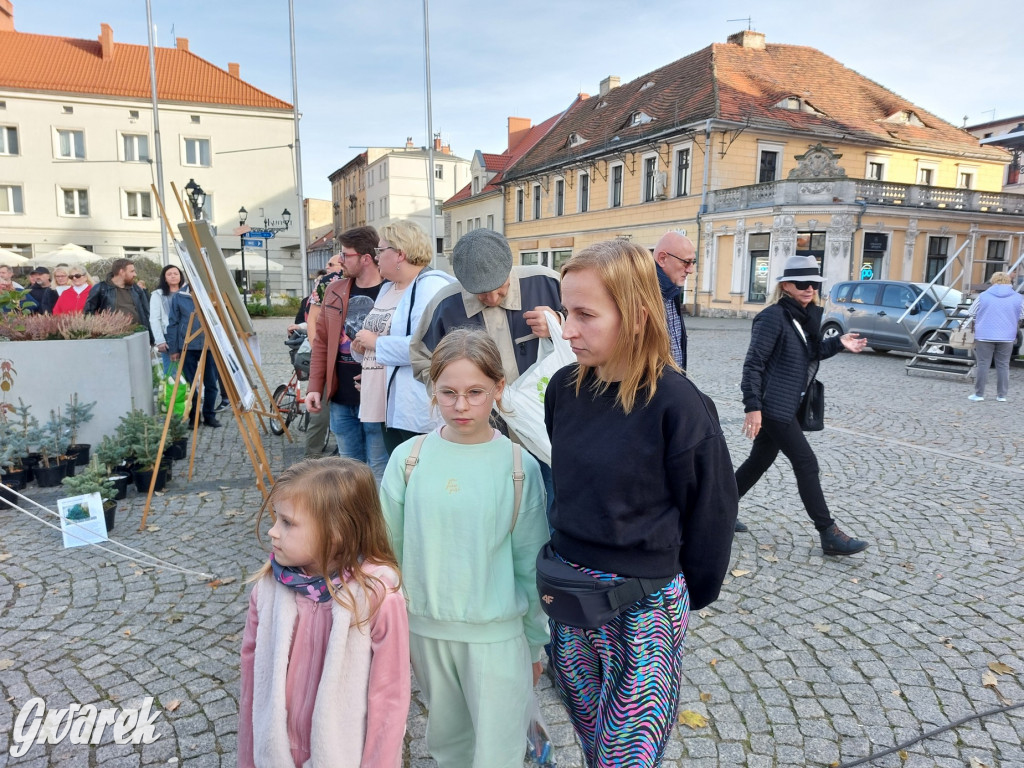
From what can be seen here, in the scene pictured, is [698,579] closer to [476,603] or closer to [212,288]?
[476,603]

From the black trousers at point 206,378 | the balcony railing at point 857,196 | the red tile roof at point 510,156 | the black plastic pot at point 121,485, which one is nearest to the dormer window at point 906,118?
the balcony railing at point 857,196

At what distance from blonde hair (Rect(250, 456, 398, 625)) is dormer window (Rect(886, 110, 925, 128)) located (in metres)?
38.6

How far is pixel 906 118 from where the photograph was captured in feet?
→ 111

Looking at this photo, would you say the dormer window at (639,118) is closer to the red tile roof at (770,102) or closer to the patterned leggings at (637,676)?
the red tile roof at (770,102)

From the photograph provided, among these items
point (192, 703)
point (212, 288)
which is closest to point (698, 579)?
point (192, 703)

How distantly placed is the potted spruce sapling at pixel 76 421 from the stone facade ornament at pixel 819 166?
26.3 m

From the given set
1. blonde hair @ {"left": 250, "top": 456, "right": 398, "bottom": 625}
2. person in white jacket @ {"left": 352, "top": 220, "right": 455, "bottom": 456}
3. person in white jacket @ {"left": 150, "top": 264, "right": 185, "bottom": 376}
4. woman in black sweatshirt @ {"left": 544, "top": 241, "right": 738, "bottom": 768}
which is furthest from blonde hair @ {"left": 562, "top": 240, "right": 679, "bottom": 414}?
person in white jacket @ {"left": 150, "top": 264, "right": 185, "bottom": 376}

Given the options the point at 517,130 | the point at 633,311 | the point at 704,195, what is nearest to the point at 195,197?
the point at 633,311

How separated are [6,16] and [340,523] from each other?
56540 millimetres

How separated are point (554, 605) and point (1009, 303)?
444 inches

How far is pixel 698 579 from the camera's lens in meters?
1.85

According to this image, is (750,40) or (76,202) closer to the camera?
(750,40)

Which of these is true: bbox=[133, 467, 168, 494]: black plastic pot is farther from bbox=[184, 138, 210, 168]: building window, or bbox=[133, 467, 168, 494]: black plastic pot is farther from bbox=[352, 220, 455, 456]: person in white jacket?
bbox=[184, 138, 210, 168]: building window

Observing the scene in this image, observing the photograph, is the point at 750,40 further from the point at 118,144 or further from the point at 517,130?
the point at 118,144
